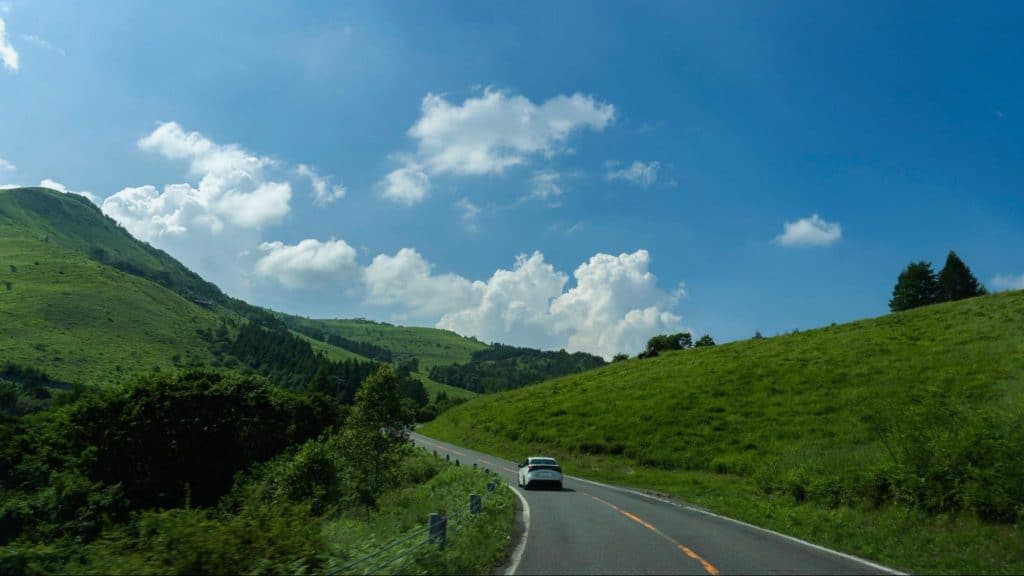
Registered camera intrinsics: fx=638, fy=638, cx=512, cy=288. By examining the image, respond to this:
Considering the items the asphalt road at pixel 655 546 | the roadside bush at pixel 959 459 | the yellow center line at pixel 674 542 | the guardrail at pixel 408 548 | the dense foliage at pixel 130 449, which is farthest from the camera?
the dense foliage at pixel 130 449

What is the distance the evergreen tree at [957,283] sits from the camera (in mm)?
77000

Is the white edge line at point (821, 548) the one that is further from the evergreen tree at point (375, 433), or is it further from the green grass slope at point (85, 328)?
the green grass slope at point (85, 328)

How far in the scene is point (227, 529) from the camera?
1014cm

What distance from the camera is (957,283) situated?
77.4m

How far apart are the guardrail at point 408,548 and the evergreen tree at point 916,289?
79.8 metres

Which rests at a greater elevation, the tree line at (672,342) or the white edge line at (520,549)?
the tree line at (672,342)

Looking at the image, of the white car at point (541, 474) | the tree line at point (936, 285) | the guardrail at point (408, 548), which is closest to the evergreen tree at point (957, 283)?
the tree line at point (936, 285)

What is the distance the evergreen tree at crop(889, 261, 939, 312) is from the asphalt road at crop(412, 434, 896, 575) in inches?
2820

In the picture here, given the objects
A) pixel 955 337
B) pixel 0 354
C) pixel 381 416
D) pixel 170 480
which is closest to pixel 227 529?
pixel 381 416

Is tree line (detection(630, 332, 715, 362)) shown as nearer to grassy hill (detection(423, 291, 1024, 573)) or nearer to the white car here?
grassy hill (detection(423, 291, 1024, 573))

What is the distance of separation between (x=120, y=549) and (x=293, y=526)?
495 centimetres

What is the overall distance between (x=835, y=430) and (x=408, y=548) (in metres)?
30.5

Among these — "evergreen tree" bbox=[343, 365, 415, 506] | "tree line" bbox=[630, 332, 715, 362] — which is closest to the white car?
"evergreen tree" bbox=[343, 365, 415, 506]

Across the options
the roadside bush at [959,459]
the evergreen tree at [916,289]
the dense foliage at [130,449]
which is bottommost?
the dense foliage at [130,449]
